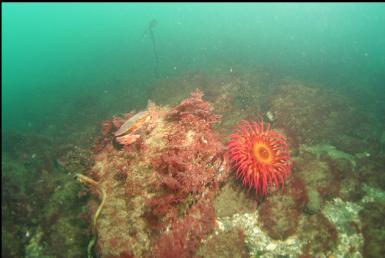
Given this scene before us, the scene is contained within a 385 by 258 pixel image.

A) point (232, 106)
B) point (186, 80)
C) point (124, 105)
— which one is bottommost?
Result: point (124, 105)

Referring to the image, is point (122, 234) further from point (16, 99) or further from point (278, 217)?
point (16, 99)

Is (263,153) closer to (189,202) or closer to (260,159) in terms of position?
(260,159)

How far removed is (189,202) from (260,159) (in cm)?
172

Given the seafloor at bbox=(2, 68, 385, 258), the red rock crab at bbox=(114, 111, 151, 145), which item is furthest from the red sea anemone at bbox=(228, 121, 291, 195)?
the red rock crab at bbox=(114, 111, 151, 145)

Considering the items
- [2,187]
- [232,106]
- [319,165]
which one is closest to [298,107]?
[232,106]

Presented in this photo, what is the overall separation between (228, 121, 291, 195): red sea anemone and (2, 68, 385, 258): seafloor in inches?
11.6

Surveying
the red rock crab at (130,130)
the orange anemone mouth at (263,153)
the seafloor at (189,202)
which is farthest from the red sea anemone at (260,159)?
the red rock crab at (130,130)

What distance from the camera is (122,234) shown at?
438 cm

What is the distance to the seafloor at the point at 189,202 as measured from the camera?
4.61m

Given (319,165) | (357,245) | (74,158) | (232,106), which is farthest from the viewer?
(232,106)

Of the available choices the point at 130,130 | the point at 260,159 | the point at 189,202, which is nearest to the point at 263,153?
the point at 260,159

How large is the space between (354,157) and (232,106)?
5430 millimetres

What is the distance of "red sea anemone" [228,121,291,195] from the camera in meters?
5.50

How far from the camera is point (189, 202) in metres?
4.95
